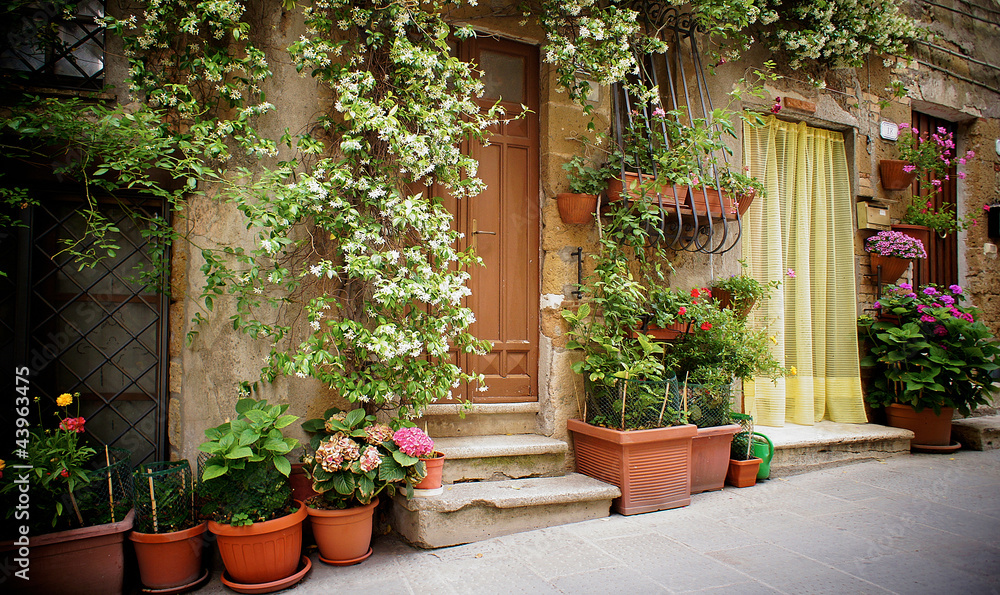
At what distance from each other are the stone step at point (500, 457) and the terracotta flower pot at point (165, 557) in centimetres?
136

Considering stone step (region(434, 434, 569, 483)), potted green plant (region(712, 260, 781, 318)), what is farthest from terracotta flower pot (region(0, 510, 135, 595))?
potted green plant (region(712, 260, 781, 318))

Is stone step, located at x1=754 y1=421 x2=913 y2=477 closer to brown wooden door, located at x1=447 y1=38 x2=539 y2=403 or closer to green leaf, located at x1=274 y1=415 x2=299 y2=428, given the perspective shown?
brown wooden door, located at x1=447 y1=38 x2=539 y2=403

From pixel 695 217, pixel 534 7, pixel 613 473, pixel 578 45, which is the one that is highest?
pixel 534 7

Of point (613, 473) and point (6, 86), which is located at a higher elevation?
point (6, 86)

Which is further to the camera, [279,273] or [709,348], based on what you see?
[709,348]

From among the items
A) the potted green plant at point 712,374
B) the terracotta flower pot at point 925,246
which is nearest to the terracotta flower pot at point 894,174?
the terracotta flower pot at point 925,246

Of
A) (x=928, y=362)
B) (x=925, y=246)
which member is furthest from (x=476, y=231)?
(x=925, y=246)

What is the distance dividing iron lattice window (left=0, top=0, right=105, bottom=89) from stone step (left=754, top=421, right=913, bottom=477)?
199 inches

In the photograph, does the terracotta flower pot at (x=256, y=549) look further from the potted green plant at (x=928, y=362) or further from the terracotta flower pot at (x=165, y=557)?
the potted green plant at (x=928, y=362)

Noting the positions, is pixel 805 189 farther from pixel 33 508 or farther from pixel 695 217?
pixel 33 508

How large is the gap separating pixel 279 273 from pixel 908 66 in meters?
6.12

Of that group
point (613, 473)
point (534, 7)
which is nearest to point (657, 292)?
point (613, 473)

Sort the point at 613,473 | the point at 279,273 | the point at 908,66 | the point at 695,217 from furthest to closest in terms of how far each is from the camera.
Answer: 1. the point at 908,66
2. the point at 695,217
3. the point at 613,473
4. the point at 279,273

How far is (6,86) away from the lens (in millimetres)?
2951
